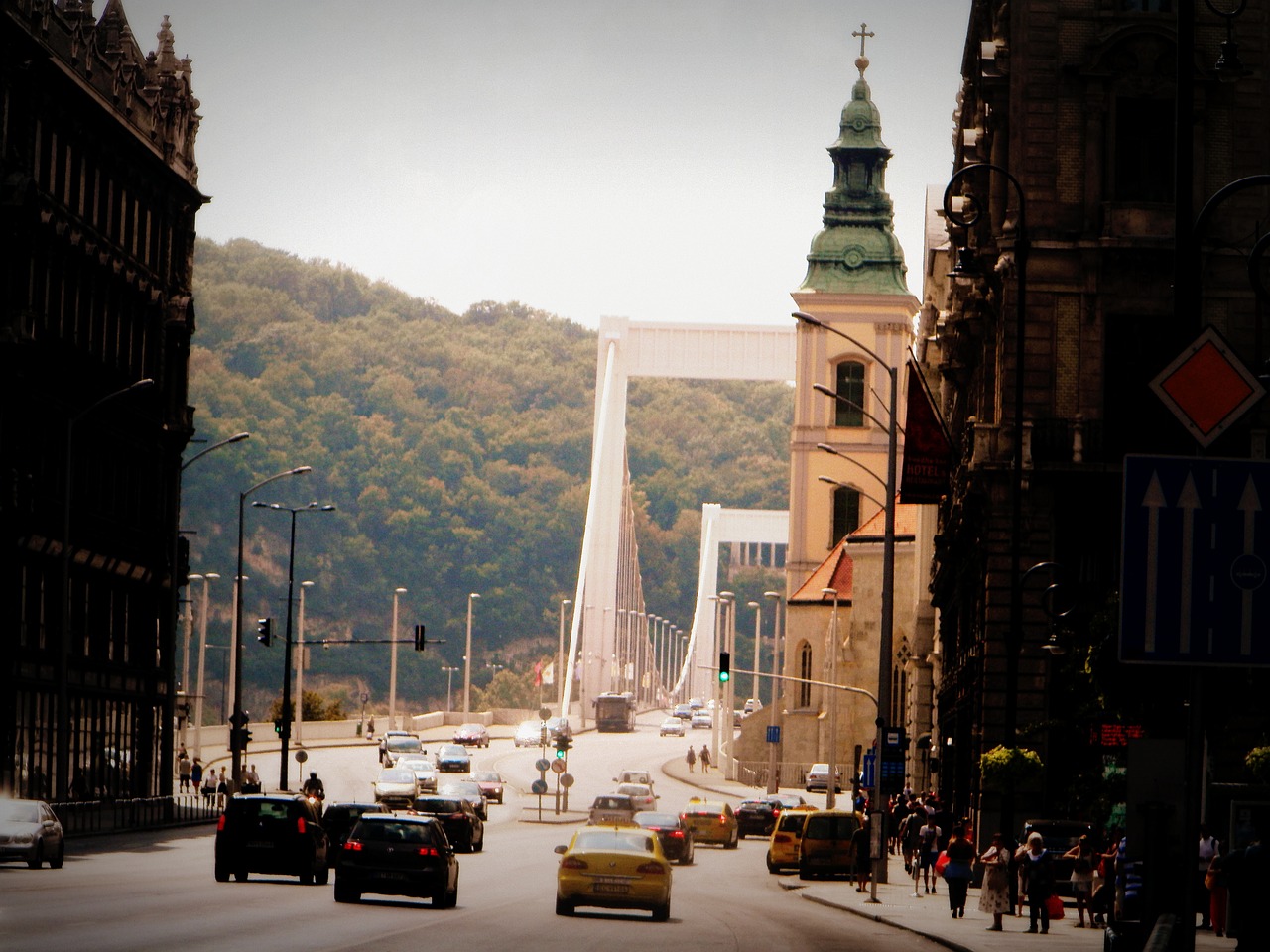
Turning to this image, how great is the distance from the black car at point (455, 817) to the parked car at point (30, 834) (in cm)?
1444

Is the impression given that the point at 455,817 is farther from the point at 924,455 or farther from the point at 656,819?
the point at 924,455

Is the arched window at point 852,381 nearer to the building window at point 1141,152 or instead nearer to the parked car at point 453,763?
the parked car at point 453,763

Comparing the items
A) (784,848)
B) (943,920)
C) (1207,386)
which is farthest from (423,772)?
(1207,386)

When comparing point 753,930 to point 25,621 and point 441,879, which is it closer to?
point 441,879

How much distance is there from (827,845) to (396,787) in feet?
75.0

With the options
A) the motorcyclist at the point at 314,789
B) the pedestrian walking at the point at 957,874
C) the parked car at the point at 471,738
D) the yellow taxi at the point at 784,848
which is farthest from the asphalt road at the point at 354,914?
the parked car at the point at 471,738

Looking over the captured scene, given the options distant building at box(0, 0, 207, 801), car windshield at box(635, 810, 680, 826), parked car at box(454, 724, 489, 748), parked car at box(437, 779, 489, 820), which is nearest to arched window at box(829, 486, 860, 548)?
parked car at box(454, 724, 489, 748)

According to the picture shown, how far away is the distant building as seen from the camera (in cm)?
5997

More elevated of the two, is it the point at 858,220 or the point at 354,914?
the point at 858,220

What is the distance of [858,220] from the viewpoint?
4995 inches

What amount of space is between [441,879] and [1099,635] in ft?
42.6

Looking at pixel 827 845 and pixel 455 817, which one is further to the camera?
pixel 455 817

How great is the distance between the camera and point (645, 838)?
34594mm

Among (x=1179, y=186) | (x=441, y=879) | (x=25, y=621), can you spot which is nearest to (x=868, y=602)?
(x=25, y=621)
